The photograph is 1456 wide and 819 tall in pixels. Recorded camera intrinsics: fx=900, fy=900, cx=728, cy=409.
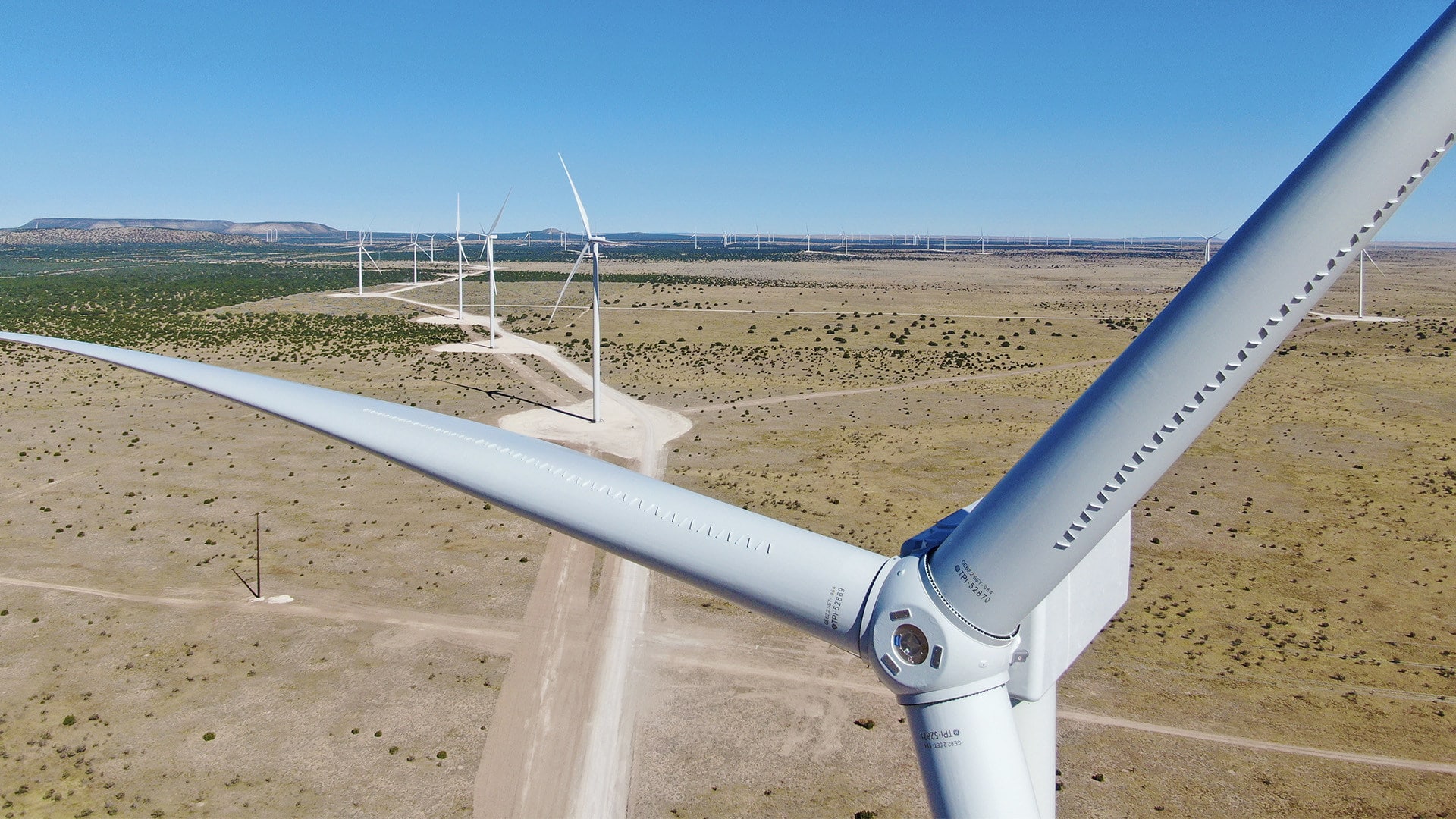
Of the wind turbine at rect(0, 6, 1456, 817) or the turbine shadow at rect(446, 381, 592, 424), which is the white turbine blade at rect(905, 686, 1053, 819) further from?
the turbine shadow at rect(446, 381, 592, 424)

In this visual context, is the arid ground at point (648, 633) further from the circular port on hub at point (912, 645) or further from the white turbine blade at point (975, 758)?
the circular port on hub at point (912, 645)

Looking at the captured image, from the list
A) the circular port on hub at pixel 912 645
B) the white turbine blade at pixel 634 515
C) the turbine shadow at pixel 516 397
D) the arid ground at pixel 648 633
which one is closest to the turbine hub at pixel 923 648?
the circular port on hub at pixel 912 645

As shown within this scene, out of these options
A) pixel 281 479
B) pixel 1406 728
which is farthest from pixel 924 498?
pixel 281 479

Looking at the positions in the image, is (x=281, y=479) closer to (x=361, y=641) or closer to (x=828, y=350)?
(x=361, y=641)

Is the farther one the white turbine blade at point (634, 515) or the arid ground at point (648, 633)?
the arid ground at point (648, 633)

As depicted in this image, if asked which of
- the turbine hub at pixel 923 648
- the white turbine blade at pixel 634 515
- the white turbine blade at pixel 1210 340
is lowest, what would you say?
the turbine hub at pixel 923 648

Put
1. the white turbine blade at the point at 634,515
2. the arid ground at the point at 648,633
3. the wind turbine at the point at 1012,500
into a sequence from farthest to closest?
the arid ground at the point at 648,633 → the white turbine blade at the point at 634,515 → the wind turbine at the point at 1012,500

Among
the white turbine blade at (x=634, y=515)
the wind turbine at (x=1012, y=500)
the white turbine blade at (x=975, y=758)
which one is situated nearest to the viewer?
the wind turbine at (x=1012, y=500)
